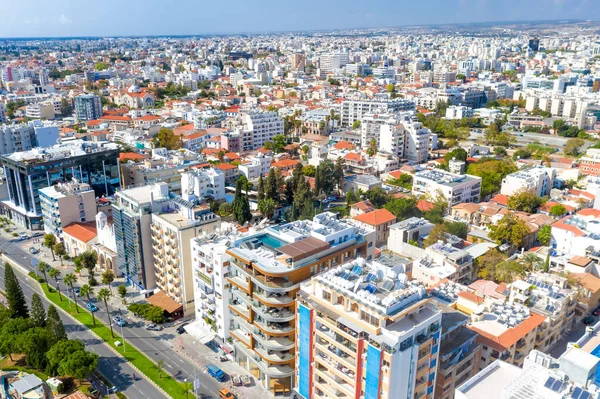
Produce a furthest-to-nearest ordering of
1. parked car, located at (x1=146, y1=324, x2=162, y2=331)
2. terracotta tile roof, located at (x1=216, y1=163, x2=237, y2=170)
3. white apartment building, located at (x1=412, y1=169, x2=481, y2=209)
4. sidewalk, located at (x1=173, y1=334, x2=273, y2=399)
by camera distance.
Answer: terracotta tile roof, located at (x1=216, y1=163, x2=237, y2=170) < white apartment building, located at (x1=412, y1=169, x2=481, y2=209) < parked car, located at (x1=146, y1=324, x2=162, y2=331) < sidewalk, located at (x1=173, y1=334, x2=273, y2=399)

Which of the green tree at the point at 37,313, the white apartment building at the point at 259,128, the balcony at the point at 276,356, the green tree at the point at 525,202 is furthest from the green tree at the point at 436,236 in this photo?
the white apartment building at the point at 259,128

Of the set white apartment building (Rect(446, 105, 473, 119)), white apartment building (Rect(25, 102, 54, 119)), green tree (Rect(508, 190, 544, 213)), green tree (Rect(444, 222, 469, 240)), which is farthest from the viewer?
white apartment building (Rect(25, 102, 54, 119))

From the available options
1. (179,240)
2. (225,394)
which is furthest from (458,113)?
(225,394)

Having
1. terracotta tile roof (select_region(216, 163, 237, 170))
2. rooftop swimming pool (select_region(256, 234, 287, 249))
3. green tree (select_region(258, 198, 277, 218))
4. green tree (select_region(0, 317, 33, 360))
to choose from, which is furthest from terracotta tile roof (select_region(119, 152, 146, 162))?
rooftop swimming pool (select_region(256, 234, 287, 249))

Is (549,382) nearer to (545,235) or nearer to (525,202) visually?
(545,235)

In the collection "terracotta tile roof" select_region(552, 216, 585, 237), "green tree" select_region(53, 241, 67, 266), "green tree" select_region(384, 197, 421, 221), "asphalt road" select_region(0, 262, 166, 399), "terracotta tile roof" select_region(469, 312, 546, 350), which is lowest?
"asphalt road" select_region(0, 262, 166, 399)

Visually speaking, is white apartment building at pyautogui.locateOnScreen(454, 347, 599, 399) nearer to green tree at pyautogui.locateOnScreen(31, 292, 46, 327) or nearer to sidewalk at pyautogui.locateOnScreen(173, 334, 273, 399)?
sidewalk at pyautogui.locateOnScreen(173, 334, 273, 399)

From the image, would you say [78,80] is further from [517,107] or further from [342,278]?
[342,278]
